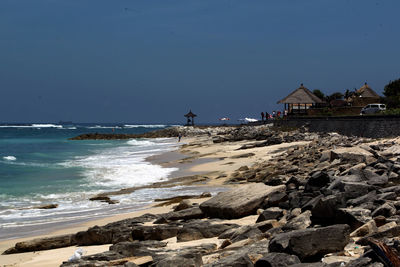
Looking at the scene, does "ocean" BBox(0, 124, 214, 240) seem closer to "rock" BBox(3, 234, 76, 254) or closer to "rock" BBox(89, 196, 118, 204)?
"rock" BBox(89, 196, 118, 204)

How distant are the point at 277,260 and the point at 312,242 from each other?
0.59 metres

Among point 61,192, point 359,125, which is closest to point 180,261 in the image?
point 61,192

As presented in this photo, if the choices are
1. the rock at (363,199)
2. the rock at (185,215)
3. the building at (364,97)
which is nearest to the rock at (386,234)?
the rock at (363,199)

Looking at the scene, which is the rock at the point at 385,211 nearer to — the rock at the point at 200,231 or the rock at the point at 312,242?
the rock at the point at 312,242

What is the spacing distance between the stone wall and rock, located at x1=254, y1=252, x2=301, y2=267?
22377mm

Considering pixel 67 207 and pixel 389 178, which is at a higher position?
pixel 389 178

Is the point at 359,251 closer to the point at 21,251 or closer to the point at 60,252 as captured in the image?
the point at 60,252

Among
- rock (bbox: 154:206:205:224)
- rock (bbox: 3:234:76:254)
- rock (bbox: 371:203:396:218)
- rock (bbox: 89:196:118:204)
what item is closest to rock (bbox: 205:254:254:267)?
rock (bbox: 371:203:396:218)

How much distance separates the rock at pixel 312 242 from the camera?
5266mm

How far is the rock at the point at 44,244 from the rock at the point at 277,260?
16.2 feet

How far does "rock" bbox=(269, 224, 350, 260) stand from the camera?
5.27 meters

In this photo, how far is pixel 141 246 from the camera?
7.13 metres

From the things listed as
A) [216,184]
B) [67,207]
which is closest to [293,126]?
[216,184]

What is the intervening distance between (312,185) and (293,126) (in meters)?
36.8
